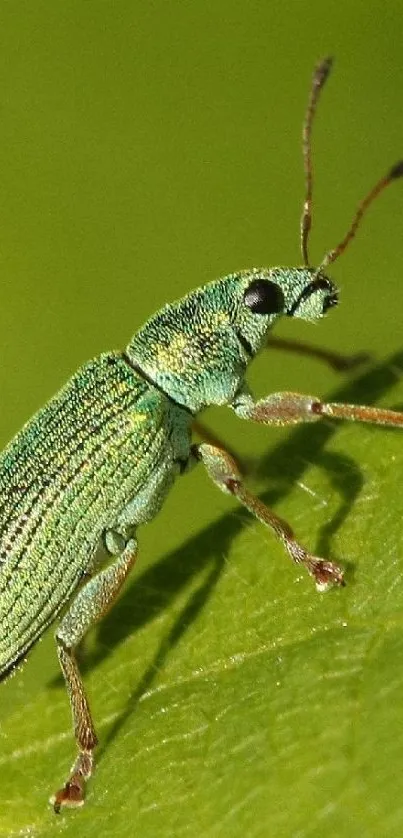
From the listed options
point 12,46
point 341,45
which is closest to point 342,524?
point 341,45

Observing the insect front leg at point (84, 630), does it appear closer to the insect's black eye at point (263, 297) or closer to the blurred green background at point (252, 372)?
the blurred green background at point (252, 372)

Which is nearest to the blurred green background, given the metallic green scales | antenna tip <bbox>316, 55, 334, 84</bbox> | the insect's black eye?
the metallic green scales

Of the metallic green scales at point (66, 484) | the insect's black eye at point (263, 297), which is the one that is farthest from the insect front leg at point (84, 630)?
the insect's black eye at point (263, 297)

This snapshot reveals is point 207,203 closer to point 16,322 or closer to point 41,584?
point 16,322

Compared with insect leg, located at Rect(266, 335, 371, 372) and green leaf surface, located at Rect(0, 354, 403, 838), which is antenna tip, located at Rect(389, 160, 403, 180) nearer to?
green leaf surface, located at Rect(0, 354, 403, 838)

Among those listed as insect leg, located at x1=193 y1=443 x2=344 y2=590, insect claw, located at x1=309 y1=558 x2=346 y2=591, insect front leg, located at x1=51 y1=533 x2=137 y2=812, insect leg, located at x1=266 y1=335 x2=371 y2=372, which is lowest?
insect front leg, located at x1=51 y1=533 x2=137 y2=812

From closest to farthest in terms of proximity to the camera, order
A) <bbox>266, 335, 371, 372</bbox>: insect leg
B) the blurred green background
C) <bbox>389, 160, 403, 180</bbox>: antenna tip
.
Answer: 1. the blurred green background
2. <bbox>389, 160, 403, 180</bbox>: antenna tip
3. <bbox>266, 335, 371, 372</bbox>: insect leg
